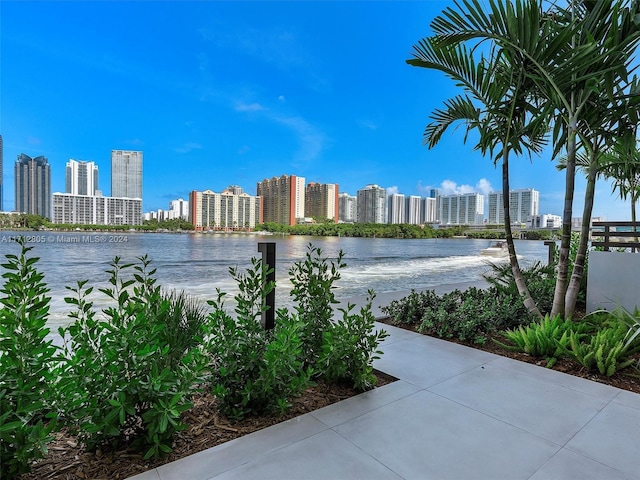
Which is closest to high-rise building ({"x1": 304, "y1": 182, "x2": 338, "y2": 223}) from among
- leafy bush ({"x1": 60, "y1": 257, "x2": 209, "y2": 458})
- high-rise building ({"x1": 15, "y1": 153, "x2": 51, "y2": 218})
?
high-rise building ({"x1": 15, "y1": 153, "x2": 51, "y2": 218})

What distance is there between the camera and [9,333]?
51.6 inches

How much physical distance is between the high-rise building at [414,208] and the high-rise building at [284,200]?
1545 cm

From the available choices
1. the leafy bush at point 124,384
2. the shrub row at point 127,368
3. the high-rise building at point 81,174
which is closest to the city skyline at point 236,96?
the high-rise building at point 81,174

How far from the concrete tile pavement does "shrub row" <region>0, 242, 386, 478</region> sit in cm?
22

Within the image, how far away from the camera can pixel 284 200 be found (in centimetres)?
5084

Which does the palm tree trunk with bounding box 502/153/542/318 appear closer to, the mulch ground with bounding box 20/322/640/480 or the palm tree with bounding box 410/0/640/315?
the palm tree with bounding box 410/0/640/315

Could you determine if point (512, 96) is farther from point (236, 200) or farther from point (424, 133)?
point (236, 200)

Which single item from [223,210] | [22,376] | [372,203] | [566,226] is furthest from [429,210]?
[22,376]

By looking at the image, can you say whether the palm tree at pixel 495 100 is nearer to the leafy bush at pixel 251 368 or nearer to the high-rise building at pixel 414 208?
the leafy bush at pixel 251 368

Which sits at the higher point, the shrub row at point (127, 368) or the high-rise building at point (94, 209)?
the high-rise building at point (94, 209)

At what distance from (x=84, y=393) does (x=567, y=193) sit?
159 inches

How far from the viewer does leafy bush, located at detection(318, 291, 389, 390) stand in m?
2.11

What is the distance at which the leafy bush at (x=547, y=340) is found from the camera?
2723 mm

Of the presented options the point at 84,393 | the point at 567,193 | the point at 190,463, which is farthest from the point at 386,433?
the point at 567,193
